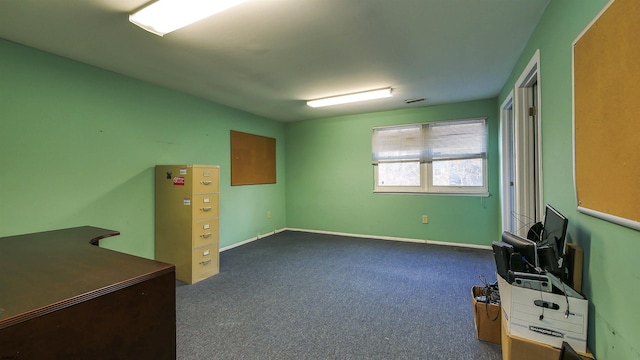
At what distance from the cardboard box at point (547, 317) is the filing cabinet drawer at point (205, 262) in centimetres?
303

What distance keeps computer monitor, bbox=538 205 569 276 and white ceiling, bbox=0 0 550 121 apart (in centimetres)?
153

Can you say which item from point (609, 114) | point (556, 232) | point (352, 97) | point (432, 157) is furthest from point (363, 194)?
point (609, 114)

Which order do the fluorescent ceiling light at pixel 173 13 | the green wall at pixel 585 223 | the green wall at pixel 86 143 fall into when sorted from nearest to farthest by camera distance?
the green wall at pixel 585 223
the fluorescent ceiling light at pixel 173 13
the green wall at pixel 86 143

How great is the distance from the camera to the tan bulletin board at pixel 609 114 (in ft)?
3.20

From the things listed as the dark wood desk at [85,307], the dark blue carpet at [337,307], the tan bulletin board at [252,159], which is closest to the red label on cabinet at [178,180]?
the dark blue carpet at [337,307]

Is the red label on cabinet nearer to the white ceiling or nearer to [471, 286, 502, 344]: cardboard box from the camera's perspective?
the white ceiling

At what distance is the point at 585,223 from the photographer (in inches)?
53.9

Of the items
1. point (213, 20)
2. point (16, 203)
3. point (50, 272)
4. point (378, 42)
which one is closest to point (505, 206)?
point (378, 42)

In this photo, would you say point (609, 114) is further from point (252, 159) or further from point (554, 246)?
point (252, 159)

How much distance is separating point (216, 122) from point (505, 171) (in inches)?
170

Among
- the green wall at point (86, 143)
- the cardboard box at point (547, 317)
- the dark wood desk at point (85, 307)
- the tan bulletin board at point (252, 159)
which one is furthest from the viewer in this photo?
the tan bulletin board at point (252, 159)

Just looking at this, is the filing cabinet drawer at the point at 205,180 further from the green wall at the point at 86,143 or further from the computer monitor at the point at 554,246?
the computer monitor at the point at 554,246

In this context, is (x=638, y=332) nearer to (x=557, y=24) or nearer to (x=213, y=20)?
(x=557, y=24)

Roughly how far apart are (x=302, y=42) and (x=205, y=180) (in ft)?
6.53
